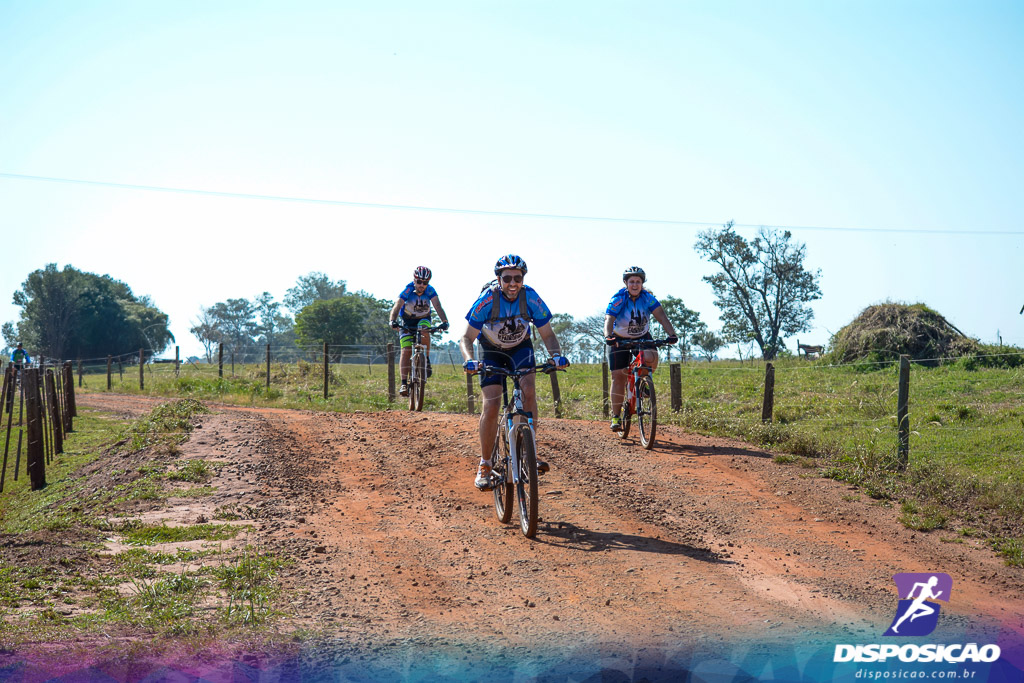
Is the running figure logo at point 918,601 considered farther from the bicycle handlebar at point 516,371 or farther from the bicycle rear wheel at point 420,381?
the bicycle rear wheel at point 420,381

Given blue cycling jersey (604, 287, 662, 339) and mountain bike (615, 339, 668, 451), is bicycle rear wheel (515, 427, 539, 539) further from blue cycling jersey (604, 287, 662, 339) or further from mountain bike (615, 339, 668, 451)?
blue cycling jersey (604, 287, 662, 339)

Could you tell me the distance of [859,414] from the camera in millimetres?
15727

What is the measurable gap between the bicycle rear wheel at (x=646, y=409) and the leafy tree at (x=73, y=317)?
63.1 metres

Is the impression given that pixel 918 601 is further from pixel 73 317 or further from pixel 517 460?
pixel 73 317

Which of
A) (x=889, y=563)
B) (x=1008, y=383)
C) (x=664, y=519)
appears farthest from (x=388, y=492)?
(x=1008, y=383)

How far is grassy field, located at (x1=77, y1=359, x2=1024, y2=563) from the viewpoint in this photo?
25.2 feet

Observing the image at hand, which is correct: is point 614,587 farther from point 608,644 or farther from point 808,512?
point 808,512

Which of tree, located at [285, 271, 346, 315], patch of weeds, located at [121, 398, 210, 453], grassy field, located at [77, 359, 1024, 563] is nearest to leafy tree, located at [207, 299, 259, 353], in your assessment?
tree, located at [285, 271, 346, 315]

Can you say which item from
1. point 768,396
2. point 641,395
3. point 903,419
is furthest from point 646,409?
point 768,396

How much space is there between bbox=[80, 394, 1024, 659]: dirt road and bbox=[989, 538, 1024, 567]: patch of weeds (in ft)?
0.35

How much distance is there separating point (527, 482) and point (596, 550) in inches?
30.9

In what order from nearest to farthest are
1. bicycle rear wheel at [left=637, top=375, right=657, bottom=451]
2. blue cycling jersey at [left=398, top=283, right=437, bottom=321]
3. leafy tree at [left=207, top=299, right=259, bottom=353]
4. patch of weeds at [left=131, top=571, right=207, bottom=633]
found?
patch of weeds at [left=131, top=571, right=207, bottom=633], bicycle rear wheel at [left=637, top=375, right=657, bottom=451], blue cycling jersey at [left=398, top=283, right=437, bottom=321], leafy tree at [left=207, top=299, right=259, bottom=353]

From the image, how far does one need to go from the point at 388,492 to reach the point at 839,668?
5.03 metres

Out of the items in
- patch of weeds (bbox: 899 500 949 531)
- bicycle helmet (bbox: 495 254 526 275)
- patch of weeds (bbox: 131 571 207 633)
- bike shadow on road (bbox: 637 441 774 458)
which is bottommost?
patch of weeds (bbox: 131 571 207 633)
